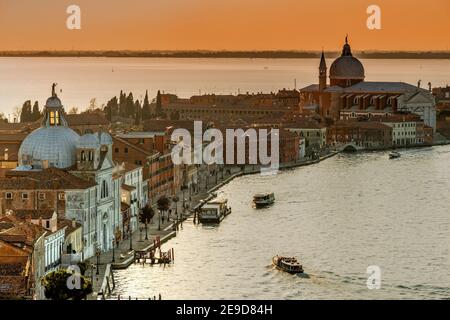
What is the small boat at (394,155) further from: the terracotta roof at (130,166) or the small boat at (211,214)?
the terracotta roof at (130,166)

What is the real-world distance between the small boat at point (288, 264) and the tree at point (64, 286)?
1793mm

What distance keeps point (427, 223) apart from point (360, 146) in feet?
35.7

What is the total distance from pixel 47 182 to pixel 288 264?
1672mm

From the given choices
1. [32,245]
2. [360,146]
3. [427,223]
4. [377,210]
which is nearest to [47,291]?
[32,245]

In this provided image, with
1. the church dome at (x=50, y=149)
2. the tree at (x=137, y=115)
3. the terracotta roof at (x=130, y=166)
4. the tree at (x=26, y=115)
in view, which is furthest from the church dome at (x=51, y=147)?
the tree at (x=137, y=115)

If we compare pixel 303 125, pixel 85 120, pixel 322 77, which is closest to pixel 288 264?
pixel 85 120

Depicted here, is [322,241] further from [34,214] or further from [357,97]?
[357,97]

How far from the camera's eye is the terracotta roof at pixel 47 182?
804 centimetres

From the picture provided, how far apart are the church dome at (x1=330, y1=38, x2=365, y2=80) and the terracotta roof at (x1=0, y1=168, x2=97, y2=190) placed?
18.0 meters

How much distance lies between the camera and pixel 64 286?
239 inches

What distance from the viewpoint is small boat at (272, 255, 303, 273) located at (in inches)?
301

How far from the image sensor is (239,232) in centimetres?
980

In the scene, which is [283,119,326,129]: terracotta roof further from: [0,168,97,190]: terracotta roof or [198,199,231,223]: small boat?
[0,168,97,190]: terracotta roof

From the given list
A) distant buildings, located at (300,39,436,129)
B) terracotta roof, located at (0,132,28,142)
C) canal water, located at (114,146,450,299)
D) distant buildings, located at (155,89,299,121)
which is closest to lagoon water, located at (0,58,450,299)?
canal water, located at (114,146,450,299)
